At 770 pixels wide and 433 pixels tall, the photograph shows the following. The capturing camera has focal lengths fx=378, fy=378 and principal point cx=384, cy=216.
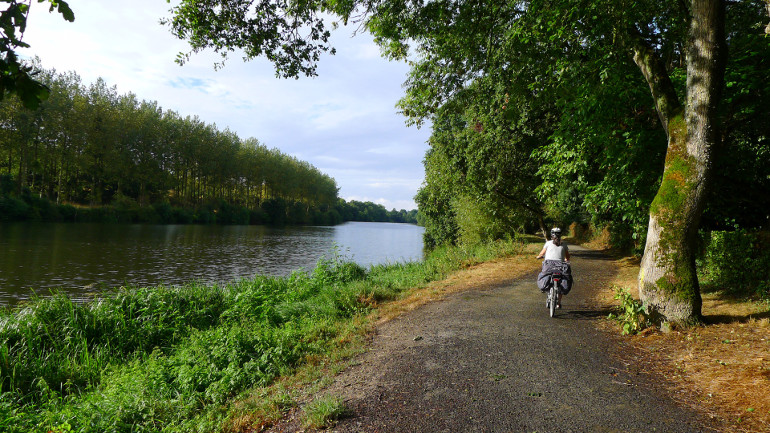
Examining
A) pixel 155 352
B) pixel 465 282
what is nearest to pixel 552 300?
pixel 465 282

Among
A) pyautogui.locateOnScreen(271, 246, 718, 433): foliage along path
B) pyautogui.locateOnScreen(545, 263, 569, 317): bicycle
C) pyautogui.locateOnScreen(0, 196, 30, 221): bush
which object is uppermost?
pyautogui.locateOnScreen(0, 196, 30, 221): bush

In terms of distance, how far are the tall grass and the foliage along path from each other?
4.40ft

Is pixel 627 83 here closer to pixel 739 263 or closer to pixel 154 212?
pixel 739 263

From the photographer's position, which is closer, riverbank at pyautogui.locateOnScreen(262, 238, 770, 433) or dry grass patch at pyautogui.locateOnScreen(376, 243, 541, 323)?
riverbank at pyautogui.locateOnScreen(262, 238, 770, 433)

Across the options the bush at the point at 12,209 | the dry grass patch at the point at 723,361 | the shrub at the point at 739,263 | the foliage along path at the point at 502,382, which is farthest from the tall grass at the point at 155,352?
the bush at the point at 12,209

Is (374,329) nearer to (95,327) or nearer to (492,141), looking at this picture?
(95,327)

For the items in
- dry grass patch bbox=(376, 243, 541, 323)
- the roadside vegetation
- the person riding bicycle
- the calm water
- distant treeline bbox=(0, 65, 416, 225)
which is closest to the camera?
the roadside vegetation

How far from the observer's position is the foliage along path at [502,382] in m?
3.56

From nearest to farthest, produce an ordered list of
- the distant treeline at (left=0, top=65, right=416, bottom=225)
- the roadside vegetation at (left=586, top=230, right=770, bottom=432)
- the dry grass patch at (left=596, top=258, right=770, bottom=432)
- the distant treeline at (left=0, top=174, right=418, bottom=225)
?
the dry grass patch at (left=596, top=258, right=770, bottom=432) → the roadside vegetation at (left=586, top=230, right=770, bottom=432) → the distant treeline at (left=0, top=174, right=418, bottom=225) → the distant treeline at (left=0, top=65, right=416, bottom=225)

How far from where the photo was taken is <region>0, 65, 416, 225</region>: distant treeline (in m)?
41.2

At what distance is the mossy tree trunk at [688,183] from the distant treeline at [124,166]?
3865 cm

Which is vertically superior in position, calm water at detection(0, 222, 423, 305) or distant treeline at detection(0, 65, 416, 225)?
distant treeline at detection(0, 65, 416, 225)

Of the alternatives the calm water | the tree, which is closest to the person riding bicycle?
the tree

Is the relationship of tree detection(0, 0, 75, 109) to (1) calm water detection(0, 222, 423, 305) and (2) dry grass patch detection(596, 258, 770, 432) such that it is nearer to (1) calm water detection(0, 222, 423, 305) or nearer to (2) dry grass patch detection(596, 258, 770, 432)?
(2) dry grass patch detection(596, 258, 770, 432)
